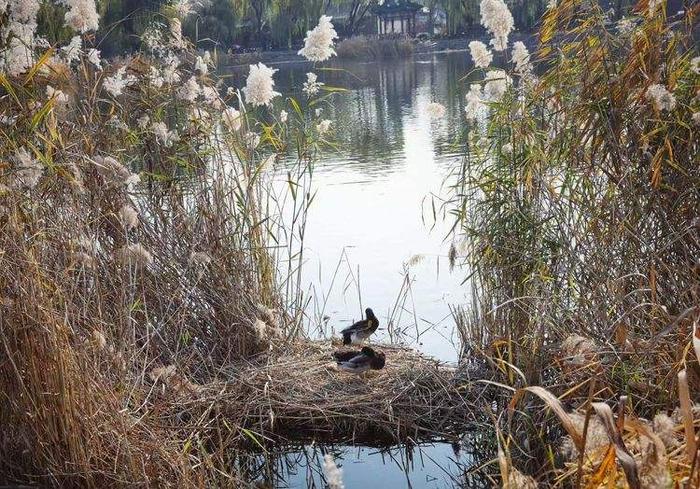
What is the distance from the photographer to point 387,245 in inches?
281

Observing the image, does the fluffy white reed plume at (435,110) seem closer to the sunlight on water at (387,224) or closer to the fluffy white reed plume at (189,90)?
the sunlight on water at (387,224)

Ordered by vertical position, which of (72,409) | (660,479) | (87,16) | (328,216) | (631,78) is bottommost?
(328,216)

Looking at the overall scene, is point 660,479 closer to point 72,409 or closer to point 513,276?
point 72,409

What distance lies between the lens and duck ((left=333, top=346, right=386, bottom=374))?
12.7 feet

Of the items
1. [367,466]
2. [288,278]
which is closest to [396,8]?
[288,278]

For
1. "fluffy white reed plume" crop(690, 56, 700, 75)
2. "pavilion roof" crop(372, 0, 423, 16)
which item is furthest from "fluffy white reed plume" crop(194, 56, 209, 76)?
"pavilion roof" crop(372, 0, 423, 16)

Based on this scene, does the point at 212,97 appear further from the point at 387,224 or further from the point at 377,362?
the point at 387,224

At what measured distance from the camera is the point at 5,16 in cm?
309

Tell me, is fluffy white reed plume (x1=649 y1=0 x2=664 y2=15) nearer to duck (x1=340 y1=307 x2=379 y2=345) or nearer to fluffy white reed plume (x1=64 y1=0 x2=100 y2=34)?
duck (x1=340 y1=307 x2=379 y2=345)

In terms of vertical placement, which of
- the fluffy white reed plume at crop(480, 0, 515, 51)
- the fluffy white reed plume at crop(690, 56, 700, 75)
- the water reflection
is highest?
the fluffy white reed plume at crop(480, 0, 515, 51)

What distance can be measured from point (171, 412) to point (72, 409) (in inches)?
28.8

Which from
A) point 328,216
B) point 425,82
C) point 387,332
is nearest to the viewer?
point 387,332

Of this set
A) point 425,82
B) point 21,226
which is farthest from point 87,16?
point 425,82

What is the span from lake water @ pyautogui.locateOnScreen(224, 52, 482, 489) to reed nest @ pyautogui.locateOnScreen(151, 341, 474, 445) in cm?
9
